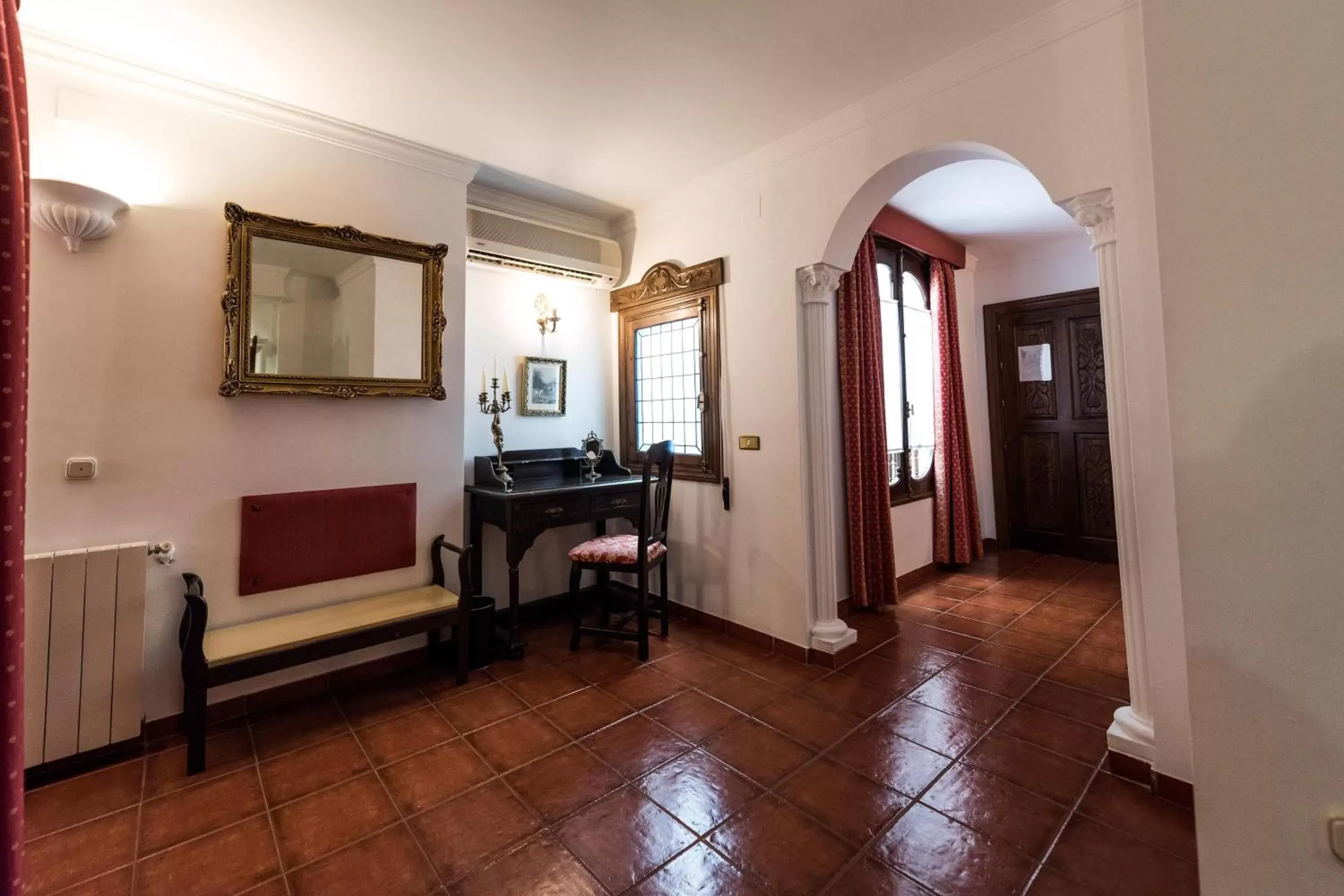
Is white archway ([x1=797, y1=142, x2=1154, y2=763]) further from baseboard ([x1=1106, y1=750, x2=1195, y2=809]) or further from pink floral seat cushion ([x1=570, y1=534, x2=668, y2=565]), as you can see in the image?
pink floral seat cushion ([x1=570, y1=534, x2=668, y2=565])

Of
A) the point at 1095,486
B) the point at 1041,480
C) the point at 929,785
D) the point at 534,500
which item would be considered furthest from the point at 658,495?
the point at 1095,486

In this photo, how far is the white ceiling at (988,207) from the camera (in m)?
3.36

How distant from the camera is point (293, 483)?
2.50 metres

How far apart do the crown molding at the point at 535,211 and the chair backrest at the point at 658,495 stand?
172 centimetres

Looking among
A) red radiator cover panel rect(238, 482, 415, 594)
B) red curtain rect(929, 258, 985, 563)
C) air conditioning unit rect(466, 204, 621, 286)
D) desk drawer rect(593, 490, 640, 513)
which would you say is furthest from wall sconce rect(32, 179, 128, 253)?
red curtain rect(929, 258, 985, 563)

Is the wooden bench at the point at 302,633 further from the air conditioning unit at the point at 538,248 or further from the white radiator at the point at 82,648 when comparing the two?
the air conditioning unit at the point at 538,248

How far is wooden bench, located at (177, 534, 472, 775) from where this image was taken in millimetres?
1964

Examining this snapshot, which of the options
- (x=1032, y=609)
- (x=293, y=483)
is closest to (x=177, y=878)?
(x=293, y=483)

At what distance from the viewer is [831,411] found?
3.38 meters

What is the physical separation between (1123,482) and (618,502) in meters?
2.39

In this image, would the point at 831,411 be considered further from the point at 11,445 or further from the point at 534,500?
the point at 11,445

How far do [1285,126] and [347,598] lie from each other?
3.42 metres

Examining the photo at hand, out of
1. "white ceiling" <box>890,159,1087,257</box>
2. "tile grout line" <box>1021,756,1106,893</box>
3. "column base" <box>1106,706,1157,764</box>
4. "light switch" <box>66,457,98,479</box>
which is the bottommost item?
"tile grout line" <box>1021,756,1106,893</box>

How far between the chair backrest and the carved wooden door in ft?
11.7
